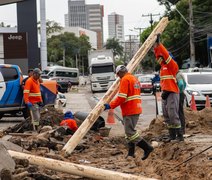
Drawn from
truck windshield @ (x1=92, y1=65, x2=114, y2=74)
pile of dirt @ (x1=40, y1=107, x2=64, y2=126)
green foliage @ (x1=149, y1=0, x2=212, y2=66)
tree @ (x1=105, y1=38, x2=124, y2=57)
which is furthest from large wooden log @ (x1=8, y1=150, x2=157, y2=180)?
tree @ (x1=105, y1=38, x2=124, y2=57)

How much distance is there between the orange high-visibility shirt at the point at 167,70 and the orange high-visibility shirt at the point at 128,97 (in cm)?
130

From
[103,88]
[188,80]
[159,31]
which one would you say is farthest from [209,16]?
[159,31]

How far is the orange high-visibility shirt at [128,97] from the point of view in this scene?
10.0 metres

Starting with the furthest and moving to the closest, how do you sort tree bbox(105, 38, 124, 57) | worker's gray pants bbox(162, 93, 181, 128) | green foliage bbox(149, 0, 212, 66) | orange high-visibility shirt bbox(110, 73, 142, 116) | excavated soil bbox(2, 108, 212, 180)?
tree bbox(105, 38, 124, 57), green foliage bbox(149, 0, 212, 66), worker's gray pants bbox(162, 93, 181, 128), orange high-visibility shirt bbox(110, 73, 142, 116), excavated soil bbox(2, 108, 212, 180)

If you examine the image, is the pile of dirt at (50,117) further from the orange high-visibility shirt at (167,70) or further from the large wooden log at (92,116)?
the orange high-visibility shirt at (167,70)

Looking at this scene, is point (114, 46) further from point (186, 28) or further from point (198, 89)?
point (198, 89)

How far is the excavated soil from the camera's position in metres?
8.29

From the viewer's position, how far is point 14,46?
44.6m

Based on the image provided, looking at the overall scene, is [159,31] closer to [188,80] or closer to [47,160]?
[47,160]

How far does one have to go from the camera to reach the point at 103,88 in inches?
2004

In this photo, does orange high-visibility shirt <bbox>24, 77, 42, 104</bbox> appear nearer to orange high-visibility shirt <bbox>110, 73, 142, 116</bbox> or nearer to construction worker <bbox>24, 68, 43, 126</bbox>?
construction worker <bbox>24, 68, 43, 126</bbox>

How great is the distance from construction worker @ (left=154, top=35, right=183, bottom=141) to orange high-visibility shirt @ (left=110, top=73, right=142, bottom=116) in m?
1.27

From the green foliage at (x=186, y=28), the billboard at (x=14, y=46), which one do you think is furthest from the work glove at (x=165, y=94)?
the green foliage at (x=186, y=28)

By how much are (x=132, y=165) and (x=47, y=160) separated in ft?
7.18
